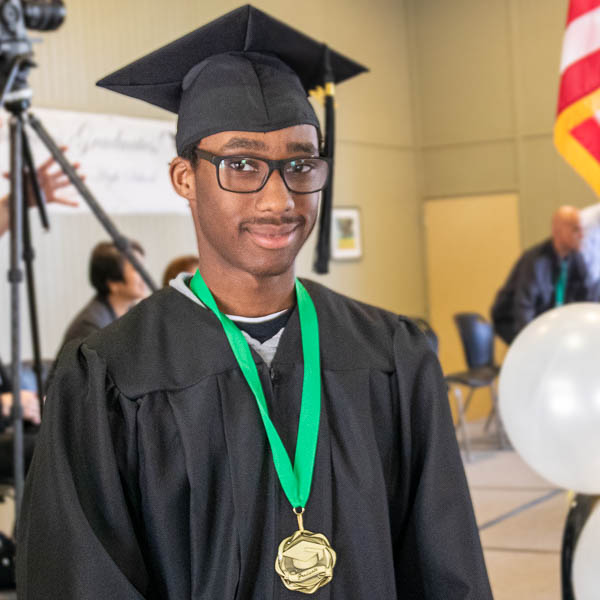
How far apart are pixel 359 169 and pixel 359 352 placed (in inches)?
295

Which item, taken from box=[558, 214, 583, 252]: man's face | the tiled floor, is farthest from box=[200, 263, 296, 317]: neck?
box=[558, 214, 583, 252]: man's face

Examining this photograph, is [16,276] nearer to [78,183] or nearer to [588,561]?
[78,183]

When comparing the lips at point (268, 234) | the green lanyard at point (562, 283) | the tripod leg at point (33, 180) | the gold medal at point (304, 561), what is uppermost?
the tripod leg at point (33, 180)

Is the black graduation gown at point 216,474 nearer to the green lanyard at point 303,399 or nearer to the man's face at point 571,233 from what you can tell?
the green lanyard at point 303,399

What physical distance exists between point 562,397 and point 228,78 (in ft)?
4.68

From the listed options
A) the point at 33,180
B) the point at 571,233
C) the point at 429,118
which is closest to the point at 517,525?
the point at 571,233

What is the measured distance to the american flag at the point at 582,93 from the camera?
2.86 m

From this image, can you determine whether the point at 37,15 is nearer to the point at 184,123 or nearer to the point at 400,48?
the point at 184,123

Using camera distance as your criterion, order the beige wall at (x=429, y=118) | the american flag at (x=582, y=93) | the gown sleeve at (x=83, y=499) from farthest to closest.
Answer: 1. the beige wall at (x=429, y=118)
2. the american flag at (x=582, y=93)
3. the gown sleeve at (x=83, y=499)

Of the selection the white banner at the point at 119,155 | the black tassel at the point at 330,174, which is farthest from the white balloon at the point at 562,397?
the white banner at the point at 119,155

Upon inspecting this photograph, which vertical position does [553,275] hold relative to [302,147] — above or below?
below

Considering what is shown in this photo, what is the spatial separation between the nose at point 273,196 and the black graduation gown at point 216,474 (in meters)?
0.19

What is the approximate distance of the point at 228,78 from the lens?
4.95 feet

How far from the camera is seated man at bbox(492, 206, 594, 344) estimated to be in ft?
19.5
